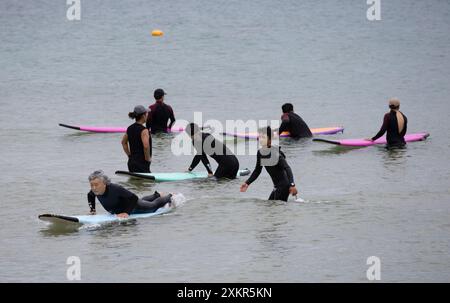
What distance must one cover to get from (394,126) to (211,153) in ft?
22.5

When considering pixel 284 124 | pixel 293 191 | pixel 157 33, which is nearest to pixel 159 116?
pixel 284 124

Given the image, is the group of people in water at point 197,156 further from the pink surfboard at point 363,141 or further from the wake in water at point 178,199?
the pink surfboard at point 363,141

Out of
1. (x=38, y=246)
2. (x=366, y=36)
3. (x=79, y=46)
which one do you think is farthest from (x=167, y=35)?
(x=38, y=246)

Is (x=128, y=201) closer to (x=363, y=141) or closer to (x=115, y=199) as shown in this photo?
A: (x=115, y=199)

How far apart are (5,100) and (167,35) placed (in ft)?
74.5

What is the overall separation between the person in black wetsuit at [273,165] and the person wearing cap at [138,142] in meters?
3.51

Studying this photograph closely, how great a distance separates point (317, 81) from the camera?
1935 inches

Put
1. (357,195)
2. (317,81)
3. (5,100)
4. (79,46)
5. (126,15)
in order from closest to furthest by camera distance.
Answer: (357,195), (5,100), (317,81), (79,46), (126,15)

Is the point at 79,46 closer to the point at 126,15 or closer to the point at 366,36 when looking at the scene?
the point at 126,15

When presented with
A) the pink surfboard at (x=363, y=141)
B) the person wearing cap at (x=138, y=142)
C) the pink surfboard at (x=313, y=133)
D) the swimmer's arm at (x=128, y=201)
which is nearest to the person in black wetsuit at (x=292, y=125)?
the pink surfboard at (x=313, y=133)

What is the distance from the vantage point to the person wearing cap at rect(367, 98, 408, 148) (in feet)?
96.5

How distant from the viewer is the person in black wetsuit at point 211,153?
24984mm

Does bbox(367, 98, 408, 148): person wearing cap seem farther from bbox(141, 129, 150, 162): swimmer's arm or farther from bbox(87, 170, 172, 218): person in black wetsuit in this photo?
bbox(87, 170, 172, 218): person in black wetsuit

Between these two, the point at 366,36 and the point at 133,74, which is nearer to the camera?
the point at 133,74
